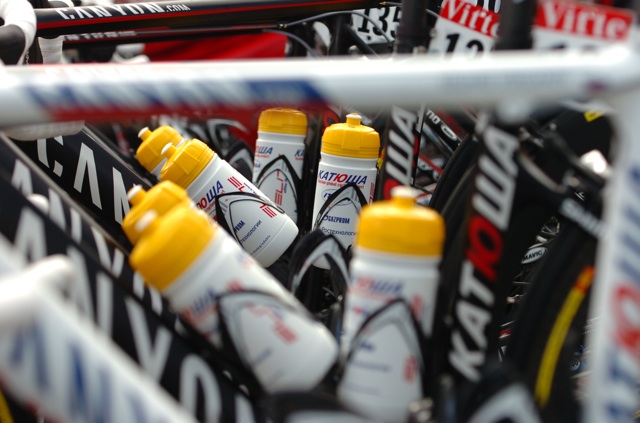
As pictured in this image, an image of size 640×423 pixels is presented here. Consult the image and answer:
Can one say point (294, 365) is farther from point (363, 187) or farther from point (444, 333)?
point (363, 187)

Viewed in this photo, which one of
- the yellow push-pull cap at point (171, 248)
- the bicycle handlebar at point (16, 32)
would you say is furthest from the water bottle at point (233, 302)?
the bicycle handlebar at point (16, 32)

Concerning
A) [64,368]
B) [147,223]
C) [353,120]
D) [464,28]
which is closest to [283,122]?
[353,120]

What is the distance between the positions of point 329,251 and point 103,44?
4.01 feet

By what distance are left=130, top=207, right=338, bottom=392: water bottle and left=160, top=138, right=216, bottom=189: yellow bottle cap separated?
640mm

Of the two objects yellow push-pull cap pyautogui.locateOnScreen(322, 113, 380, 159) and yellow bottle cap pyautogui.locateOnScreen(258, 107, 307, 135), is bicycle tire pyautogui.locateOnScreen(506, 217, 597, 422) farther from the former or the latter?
yellow bottle cap pyautogui.locateOnScreen(258, 107, 307, 135)

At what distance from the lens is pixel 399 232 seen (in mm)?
971

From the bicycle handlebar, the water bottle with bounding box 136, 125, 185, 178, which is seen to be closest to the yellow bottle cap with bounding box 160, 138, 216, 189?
the water bottle with bounding box 136, 125, 185, 178

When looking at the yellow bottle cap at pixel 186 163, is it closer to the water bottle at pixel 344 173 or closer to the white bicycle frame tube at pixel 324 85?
the water bottle at pixel 344 173

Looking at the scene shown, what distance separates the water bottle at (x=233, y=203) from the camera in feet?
5.57

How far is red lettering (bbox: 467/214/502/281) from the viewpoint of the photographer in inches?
42.0

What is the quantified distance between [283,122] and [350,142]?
1.32 feet

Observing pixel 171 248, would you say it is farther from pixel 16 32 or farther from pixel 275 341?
pixel 16 32

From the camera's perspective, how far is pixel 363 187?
1.83m

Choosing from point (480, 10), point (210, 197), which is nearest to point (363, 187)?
point (210, 197)
